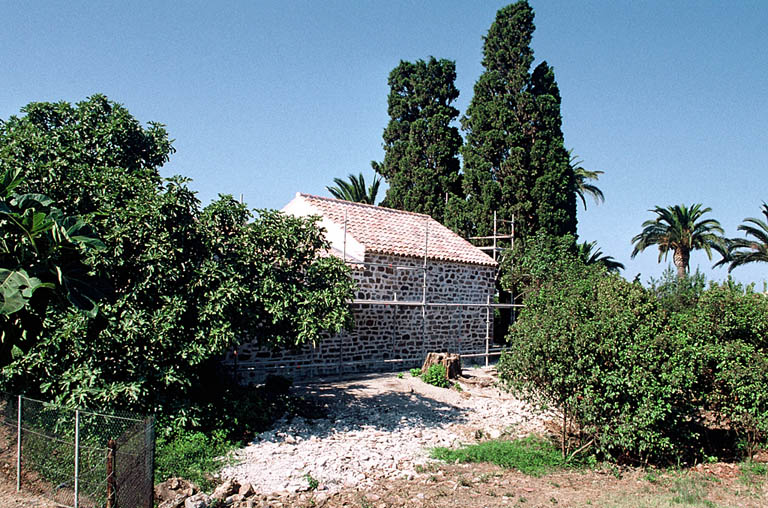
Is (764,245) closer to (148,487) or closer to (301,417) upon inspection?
(301,417)

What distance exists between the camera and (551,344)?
8.00m

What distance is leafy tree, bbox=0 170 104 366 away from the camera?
5.66 meters

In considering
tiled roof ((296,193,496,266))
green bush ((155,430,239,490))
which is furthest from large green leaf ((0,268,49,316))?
tiled roof ((296,193,496,266))

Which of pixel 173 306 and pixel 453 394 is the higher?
pixel 173 306

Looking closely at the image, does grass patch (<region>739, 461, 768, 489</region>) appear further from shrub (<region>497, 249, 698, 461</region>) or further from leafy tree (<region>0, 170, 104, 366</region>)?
leafy tree (<region>0, 170, 104, 366</region>)

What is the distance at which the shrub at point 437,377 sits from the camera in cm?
1362

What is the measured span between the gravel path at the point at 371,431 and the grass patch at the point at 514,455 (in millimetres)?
458

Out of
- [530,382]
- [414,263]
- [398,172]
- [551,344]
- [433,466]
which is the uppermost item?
[398,172]

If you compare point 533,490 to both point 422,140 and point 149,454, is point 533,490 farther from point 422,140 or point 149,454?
point 422,140

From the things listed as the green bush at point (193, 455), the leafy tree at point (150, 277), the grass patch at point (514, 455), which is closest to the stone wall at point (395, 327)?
the leafy tree at point (150, 277)

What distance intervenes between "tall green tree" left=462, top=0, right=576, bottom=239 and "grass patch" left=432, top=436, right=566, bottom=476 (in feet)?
44.4

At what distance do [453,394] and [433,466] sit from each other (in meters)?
4.96

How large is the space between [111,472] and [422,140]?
2242cm

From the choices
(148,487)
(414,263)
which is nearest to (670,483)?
(148,487)
